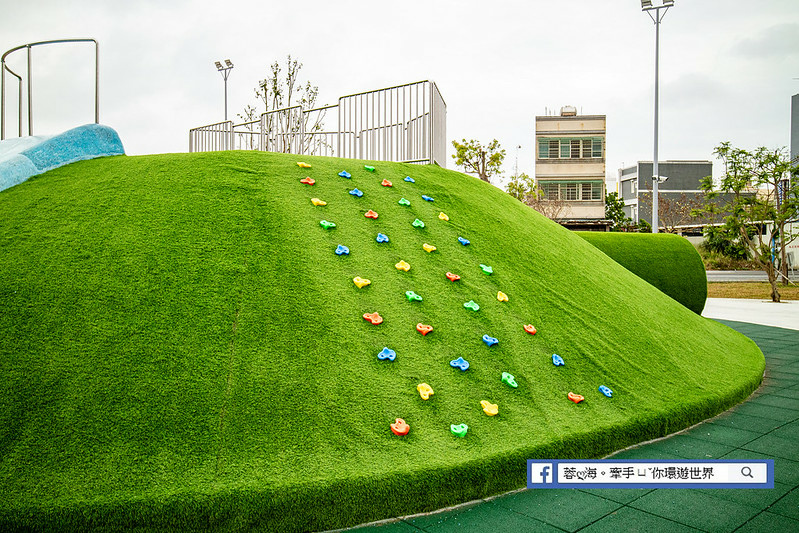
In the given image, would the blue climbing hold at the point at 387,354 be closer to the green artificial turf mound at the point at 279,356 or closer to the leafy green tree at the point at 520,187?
the green artificial turf mound at the point at 279,356

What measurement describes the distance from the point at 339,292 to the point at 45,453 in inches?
85.9

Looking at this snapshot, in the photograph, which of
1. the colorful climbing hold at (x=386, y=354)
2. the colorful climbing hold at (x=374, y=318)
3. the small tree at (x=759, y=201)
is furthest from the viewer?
the small tree at (x=759, y=201)

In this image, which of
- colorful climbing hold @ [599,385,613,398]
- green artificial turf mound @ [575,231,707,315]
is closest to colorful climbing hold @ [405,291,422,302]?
colorful climbing hold @ [599,385,613,398]

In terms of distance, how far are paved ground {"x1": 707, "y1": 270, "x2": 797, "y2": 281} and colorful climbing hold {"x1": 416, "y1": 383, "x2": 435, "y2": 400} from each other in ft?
91.6

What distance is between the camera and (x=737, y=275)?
95.2 ft

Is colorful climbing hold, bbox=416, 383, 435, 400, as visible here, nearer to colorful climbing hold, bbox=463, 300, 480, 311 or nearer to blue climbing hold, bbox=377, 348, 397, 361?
blue climbing hold, bbox=377, 348, 397, 361

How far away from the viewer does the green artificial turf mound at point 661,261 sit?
10.8 metres

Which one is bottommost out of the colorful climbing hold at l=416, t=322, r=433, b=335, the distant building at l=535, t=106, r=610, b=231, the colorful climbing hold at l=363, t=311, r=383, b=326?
the colorful climbing hold at l=416, t=322, r=433, b=335

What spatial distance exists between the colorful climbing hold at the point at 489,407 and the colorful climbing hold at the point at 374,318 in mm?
993

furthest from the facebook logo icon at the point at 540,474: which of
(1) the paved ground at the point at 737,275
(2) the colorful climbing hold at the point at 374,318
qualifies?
(1) the paved ground at the point at 737,275

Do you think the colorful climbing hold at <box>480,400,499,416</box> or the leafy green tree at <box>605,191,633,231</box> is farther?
the leafy green tree at <box>605,191,633,231</box>

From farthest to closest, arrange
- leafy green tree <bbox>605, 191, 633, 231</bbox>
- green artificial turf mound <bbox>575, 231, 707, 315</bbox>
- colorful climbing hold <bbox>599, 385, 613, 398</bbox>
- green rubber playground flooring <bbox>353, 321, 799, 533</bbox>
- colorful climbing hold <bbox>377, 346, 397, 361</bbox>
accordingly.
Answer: leafy green tree <bbox>605, 191, 633, 231</bbox>, green artificial turf mound <bbox>575, 231, 707, 315</bbox>, colorful climbing hold <bbox>599, 385, 613, 398</bbox>, colorful climbing hold <bbox>377, 346, 397, 361</bbox>, green rubber playground flooring <bbox>353, 321, 799, 533</bbox>

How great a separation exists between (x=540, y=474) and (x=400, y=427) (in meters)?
0.96

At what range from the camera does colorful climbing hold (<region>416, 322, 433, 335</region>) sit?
4.26 metres
